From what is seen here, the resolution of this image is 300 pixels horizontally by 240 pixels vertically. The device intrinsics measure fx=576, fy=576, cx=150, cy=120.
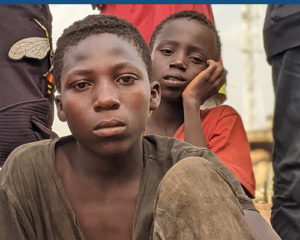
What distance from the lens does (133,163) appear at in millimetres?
1992

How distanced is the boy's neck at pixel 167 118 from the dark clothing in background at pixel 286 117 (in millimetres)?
515

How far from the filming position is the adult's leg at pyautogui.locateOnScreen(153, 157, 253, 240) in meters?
1.48

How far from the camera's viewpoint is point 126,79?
1901mm

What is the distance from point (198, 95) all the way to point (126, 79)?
42.0 inches

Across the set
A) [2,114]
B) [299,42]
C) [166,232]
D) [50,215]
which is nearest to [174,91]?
[299,42]

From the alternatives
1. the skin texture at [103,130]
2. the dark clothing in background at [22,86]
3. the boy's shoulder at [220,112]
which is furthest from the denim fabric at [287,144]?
the dark clothing in background at [22,86]

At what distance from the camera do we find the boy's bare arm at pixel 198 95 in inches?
109

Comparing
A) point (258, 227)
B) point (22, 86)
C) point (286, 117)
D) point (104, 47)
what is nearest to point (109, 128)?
point (104, 47)

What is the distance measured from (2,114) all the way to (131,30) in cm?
92

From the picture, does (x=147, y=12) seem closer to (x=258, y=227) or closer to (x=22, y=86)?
(x=22, y=86)

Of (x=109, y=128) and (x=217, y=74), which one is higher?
(x=109, y=128)

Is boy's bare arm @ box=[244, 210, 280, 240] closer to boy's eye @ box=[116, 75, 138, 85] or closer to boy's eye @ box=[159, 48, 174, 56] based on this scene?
boy's eye @ box=[116, 75, 138, 85]

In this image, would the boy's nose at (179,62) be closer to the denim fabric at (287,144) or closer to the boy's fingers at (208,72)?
the boy's fingers at (208,72)

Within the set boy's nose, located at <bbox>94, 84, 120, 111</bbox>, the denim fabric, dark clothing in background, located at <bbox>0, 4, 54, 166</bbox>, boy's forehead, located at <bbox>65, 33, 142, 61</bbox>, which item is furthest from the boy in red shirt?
boy's nose, located at <bbox>94, 84, 120, 111</bbox>
